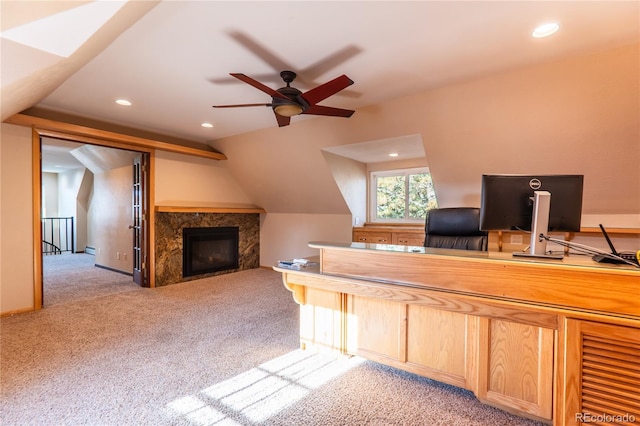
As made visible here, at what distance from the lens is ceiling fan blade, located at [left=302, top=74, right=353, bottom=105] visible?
7.29 ft

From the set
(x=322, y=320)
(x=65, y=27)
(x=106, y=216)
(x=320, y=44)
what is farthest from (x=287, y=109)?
(x=106, y=216)

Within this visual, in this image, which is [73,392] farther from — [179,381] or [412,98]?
[412,98]

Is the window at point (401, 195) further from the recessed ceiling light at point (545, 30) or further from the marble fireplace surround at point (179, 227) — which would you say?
the recessed ceiling light at point (545, 30)

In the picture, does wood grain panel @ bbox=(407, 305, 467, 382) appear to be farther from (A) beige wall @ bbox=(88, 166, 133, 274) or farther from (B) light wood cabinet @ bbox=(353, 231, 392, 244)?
(A) beige wall @ bbox=(88, 166, 133, 274)

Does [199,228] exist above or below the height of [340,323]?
above

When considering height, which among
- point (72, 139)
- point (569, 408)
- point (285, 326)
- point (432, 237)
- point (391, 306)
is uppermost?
point (72, 139)

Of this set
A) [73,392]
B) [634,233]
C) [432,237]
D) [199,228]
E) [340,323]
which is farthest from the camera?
[199,228]

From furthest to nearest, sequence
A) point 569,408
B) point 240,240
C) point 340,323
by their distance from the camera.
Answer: point 240,240
point 340,323
point 569,408

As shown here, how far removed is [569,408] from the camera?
1.52 metres

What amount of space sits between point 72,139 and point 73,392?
334 cm

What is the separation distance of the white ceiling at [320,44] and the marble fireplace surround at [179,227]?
215 cm

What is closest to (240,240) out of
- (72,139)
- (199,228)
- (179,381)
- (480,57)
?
A: (199,228)

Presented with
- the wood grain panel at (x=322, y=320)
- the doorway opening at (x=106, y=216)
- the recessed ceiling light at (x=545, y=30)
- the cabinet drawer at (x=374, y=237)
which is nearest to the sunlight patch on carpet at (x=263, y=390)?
the wood grain panel at (x=322, y=320)

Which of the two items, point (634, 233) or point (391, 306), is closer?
point (391, 306)
